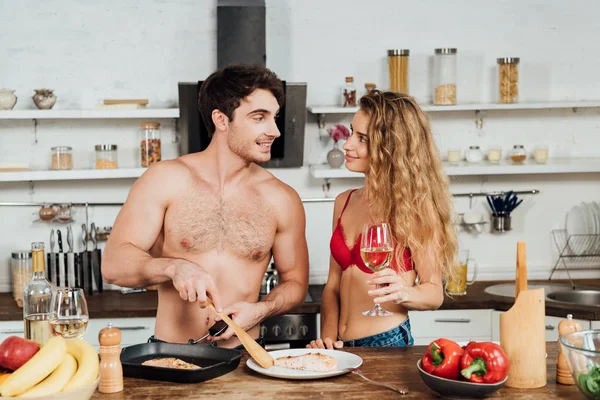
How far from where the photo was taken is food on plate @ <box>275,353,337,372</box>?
90.7 inches

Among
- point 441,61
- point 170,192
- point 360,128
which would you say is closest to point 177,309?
point 170,192

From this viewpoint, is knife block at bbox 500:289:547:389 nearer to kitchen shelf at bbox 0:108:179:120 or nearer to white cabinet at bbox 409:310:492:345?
white cabinet at bbox 409:310:492:345

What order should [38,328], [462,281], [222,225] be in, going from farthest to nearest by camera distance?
[462,281] → [222,225] → [38,328]

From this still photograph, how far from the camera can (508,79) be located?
467 cm

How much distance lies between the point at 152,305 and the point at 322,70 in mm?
1659

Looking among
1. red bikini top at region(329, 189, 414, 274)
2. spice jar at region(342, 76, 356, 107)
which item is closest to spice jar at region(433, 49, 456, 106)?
spice jar at region(342, 76, 356, 107)

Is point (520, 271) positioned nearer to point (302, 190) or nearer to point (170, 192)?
point (170, 192)

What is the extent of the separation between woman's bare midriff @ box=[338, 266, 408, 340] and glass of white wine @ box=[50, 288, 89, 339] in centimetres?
112

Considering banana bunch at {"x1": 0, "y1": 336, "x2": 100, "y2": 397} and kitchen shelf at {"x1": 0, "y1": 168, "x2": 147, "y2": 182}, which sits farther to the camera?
kitchen shelf at {"x1": 0, "y1": 168, "x2": 147, "y2": 182}

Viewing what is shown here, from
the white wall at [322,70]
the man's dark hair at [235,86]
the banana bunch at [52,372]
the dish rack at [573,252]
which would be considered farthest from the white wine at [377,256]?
the dish rack at [573,252]

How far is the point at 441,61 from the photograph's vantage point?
4.64 metres

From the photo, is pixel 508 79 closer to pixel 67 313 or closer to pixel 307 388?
pixel 307 388

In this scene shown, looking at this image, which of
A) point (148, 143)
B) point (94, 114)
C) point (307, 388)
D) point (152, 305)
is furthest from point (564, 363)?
point (94, 114)

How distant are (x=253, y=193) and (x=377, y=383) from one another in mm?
1150
